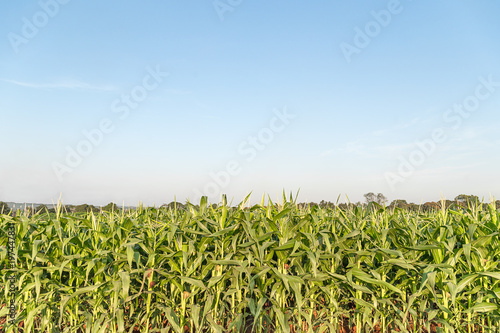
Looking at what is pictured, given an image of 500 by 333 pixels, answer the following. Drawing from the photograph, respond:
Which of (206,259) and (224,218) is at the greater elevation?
(224,218)

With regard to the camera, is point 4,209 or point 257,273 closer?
point 257,273

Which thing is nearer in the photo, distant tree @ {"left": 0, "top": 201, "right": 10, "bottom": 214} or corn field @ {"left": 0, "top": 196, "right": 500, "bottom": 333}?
corn field @ {"left": 0, "top": 196, "right": 500, "bottom": 333}

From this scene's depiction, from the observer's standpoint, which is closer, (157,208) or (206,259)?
(206,259)

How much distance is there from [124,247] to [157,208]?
135 cm

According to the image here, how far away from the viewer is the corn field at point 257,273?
288 cm

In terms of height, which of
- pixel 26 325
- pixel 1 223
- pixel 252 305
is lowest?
pixel 26 325

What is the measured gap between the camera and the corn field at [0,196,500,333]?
2.88 metres

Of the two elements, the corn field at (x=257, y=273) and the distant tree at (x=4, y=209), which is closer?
the corn field at (x=257, y=273)

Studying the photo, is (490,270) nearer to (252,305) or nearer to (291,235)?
(291,235)

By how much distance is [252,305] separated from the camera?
2826 mm

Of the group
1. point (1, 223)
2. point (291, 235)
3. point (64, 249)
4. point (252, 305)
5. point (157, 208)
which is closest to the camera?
point (252, 305)

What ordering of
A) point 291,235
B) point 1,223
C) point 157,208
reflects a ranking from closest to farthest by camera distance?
1. point 291,235
2. point 1,223
3. point 157,208

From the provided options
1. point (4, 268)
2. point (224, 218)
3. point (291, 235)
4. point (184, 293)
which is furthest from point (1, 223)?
point (291, 235)

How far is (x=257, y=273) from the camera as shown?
290 centimetres
